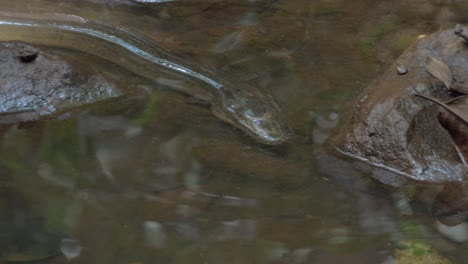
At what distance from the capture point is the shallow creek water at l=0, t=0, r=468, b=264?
219cm

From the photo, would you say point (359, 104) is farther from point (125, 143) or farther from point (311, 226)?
point (125, 143)

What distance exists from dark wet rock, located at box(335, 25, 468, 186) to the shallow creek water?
9 centimetres

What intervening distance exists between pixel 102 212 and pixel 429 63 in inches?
58.4

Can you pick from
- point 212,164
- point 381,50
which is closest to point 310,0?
point 381,50

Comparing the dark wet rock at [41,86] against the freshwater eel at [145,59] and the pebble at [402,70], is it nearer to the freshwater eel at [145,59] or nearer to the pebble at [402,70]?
the freshwater eel at [145,59]

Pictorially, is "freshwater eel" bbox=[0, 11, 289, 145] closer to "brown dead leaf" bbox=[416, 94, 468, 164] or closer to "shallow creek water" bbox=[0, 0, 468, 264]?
"shallow creek water" bbox=[0, 0, 468, 264]

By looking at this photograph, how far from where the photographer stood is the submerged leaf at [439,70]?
9.09 ft

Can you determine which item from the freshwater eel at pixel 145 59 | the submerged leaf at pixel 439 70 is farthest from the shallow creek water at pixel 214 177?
the submerged leaf at pixel 439 70

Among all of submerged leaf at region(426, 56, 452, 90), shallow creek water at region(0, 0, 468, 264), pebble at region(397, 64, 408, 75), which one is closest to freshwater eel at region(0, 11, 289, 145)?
shallow creek water at region(0, 0, 468, 264)

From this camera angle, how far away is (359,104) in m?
2.83

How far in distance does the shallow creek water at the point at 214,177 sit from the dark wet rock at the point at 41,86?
9 cm

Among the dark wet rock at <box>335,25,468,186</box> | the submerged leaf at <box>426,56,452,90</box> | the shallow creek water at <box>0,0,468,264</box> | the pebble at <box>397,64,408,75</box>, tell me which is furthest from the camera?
the pebble at <box>397,64,408,75</box>

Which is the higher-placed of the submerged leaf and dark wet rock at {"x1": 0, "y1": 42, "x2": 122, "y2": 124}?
the submerged leaf

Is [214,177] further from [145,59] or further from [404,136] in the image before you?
[145,59]
